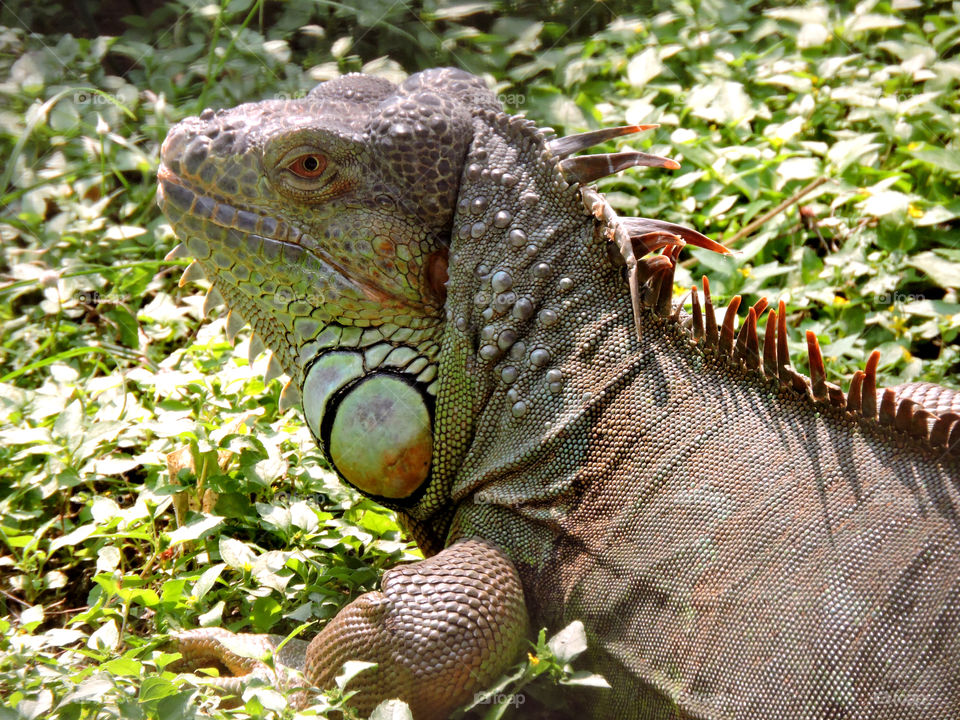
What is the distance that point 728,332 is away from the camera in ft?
10.4

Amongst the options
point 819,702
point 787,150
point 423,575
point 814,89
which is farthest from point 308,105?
point 814,89

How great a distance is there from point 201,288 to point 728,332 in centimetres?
379

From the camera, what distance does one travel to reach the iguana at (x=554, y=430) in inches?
112

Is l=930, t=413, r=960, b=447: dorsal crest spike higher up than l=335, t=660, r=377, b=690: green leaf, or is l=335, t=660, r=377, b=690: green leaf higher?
l=930, t=413, r=960, b=447: dorsal crest spike

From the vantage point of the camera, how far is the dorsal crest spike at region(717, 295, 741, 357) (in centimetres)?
313

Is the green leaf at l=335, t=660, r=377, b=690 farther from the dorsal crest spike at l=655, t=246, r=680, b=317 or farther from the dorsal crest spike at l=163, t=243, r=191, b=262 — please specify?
the dorsal crest spike at l=163, t=243, r=191, b=262

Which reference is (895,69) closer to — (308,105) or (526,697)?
(308,105)

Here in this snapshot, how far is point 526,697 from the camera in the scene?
335 centimetres

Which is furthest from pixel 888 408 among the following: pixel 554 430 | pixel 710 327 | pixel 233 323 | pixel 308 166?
pixel 233 323

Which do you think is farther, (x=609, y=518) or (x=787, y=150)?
(x=787, y=150)

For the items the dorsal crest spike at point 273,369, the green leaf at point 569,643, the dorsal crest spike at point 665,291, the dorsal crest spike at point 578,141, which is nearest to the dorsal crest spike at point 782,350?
the dorsal crest spike at point 665,291

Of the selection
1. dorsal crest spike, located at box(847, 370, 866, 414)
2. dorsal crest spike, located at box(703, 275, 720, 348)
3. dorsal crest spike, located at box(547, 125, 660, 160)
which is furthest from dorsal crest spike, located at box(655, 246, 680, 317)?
dorsal crest spike, located at box(847, 370, 866, 414)

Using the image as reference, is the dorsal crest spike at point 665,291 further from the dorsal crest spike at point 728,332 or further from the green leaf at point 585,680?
the green leaf at point 585,680

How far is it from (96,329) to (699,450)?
3.89m
